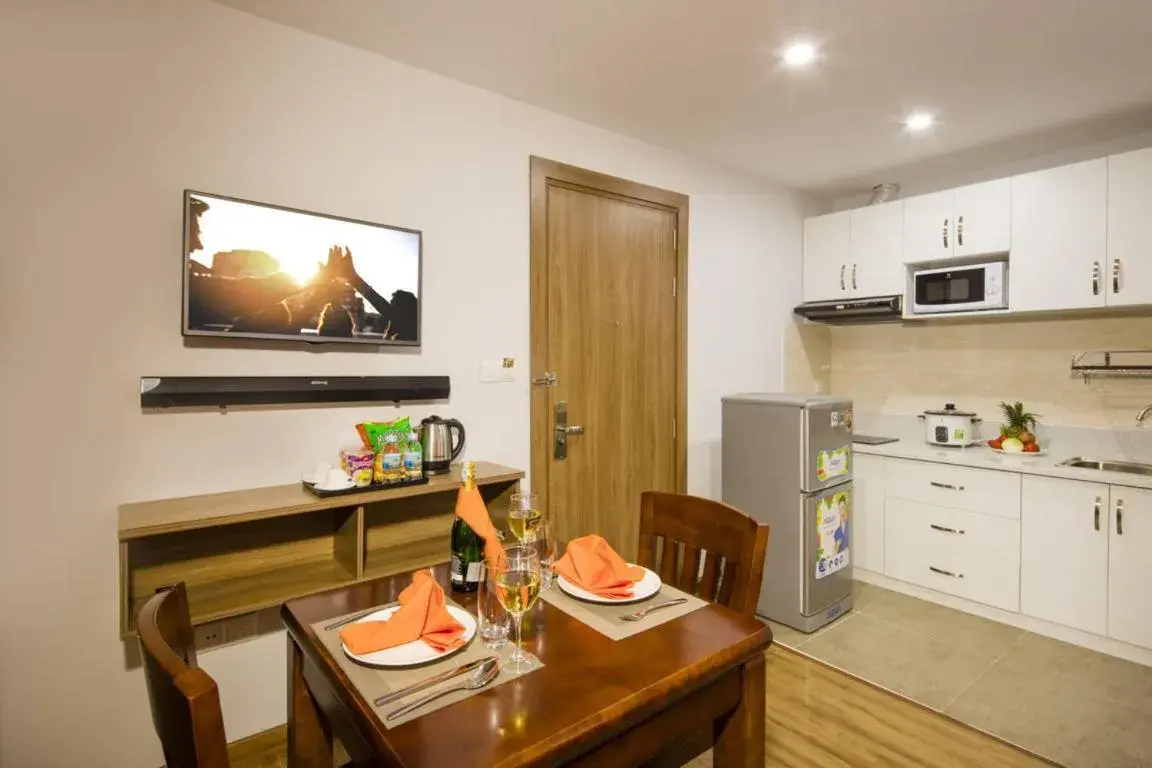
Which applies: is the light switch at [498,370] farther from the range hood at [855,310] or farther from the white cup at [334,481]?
the range hood at [855,310]

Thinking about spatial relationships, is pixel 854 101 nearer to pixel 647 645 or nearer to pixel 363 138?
pixel 363 138

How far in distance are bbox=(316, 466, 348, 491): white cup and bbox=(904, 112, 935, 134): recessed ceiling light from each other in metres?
2.91

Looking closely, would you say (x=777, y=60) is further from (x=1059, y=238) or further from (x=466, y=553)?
(x=466, y=553)

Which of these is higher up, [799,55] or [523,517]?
[799,55]

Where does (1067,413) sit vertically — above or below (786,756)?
above

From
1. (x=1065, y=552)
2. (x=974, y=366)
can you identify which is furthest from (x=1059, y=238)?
(x=1065, y=552)

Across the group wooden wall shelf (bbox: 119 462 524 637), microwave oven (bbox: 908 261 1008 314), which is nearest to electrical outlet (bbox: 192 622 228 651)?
wooden wall shelf (bbox: 119 462 524 637)

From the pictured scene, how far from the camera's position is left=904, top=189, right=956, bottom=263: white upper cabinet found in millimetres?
3314

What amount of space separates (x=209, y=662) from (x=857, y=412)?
386 cm

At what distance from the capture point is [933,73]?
2.39 meters

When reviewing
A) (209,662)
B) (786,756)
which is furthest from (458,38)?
(786,756)

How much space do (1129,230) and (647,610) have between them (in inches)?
120

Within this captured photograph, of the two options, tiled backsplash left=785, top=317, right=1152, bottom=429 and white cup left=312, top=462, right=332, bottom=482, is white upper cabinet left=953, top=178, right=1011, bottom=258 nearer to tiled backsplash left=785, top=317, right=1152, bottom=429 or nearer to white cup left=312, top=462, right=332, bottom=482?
tiled backsplash left=785, top=317, right=1152, bottom=429

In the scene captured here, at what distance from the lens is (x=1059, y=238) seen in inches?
116
